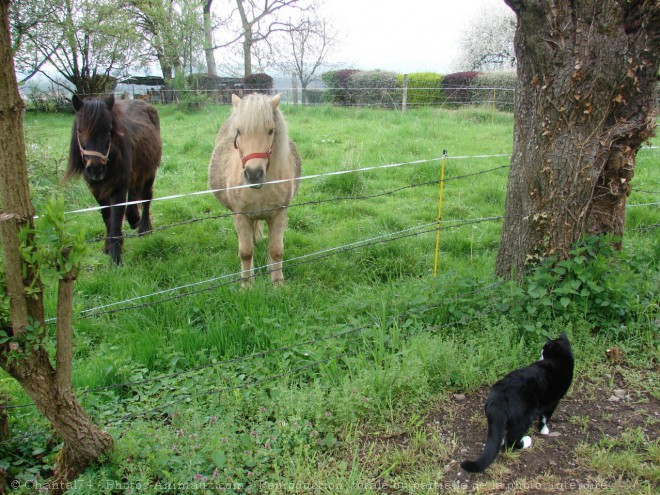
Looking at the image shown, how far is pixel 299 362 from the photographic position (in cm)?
340

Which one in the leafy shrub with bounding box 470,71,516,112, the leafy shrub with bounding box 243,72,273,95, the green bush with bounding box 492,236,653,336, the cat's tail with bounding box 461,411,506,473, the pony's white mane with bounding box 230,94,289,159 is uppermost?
the leafy shrub with bounding box 243,72,273,95

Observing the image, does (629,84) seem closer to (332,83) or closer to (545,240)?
(545,240)

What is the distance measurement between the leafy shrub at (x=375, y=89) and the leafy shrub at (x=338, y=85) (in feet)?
0.96

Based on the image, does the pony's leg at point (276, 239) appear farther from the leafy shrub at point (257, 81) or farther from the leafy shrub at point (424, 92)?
the leafy shrub at point (257, 81)

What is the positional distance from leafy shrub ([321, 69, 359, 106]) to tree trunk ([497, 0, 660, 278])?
17.7 meters

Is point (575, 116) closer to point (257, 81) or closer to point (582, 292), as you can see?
point (582, 292)

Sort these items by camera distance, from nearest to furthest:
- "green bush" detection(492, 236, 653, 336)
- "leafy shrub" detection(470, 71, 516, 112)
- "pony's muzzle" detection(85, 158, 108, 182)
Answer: "green bush" detection(492, 236, 653, 336) → "pony's muzzle" detection(85, 158, 108, 182) → "leafy shrub" detection(470, 71, 516, 112)

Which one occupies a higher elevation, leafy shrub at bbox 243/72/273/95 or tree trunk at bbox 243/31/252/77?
tree trunk at bbox 243/31/252/77

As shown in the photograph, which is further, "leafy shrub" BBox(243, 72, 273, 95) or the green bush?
"leafy shrub" BBox(243, 72, 273, 95)

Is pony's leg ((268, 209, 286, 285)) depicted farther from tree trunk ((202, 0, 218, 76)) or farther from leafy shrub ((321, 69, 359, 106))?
tree trunk ((202, 0, 218, 76))

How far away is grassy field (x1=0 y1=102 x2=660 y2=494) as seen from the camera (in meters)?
2.51

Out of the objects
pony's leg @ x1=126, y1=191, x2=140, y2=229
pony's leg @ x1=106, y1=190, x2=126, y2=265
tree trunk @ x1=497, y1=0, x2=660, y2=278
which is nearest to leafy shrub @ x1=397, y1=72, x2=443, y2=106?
pony's leg @ x1=126, y1=191, x2=140, y2=229

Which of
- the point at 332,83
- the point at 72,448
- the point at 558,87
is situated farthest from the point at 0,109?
the point at 332,83

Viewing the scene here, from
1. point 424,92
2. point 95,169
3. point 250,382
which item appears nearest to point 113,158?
point 95,169
